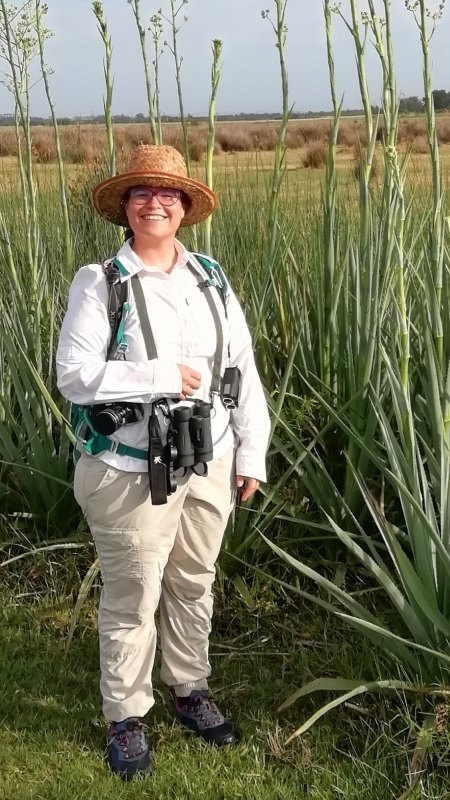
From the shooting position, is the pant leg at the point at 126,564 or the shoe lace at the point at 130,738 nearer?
the pant leg at the point at 126,564

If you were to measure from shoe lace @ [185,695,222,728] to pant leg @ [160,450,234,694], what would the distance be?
0.04 metres

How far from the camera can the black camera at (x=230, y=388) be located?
230 centimetres

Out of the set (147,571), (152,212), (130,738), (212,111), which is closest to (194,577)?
(147,571)

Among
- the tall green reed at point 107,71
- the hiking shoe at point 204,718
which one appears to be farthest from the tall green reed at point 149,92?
the hiking shoe at point 204,718

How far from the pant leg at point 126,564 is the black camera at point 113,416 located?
0.15 metres

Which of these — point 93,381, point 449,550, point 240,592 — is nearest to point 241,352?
point 93,381

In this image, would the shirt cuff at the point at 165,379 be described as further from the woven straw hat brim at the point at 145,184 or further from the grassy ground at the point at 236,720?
the grassy ground at the point at 236,720

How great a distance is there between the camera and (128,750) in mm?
2301

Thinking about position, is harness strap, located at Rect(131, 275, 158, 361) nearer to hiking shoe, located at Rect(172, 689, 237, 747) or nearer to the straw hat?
the straw hat

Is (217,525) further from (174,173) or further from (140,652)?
(174,173)

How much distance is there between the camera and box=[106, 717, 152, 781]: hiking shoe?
7.51 feet

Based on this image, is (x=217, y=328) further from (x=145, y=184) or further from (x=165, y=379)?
(x=145, y=184)

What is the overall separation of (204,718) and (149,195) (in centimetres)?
158

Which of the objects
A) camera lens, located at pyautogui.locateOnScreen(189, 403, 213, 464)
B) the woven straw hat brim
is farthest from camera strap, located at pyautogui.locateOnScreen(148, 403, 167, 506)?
the woven straw hat brim
